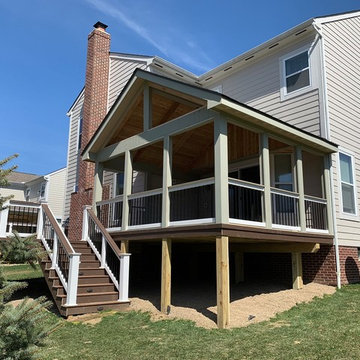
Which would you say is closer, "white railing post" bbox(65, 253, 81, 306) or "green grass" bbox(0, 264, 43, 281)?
"white railing post" bbox(65, 253, 81, 306)

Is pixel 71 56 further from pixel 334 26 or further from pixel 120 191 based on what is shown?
pixel 334 26

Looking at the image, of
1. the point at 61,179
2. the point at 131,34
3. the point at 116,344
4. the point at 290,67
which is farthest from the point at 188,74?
the point at 61,179

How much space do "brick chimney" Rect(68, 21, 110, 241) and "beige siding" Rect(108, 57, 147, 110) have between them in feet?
0.80

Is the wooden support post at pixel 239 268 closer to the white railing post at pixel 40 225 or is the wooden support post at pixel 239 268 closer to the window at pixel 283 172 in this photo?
the window at pixel 283 172

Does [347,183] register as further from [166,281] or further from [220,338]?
[220,338]

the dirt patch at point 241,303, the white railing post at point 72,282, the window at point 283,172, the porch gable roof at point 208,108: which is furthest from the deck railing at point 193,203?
the white railing post at point 72,282

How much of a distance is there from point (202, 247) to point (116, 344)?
220 inches

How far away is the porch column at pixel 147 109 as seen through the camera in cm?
1083

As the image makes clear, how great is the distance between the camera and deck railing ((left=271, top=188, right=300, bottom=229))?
9938 millimetres

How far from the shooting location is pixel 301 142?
33.8 ft

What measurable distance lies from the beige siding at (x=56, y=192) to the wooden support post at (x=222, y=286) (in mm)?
27084

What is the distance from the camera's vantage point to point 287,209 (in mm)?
10297

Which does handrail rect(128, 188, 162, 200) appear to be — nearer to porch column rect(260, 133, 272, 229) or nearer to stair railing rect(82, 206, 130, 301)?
stair railing rect(82, 206, 130, 301)

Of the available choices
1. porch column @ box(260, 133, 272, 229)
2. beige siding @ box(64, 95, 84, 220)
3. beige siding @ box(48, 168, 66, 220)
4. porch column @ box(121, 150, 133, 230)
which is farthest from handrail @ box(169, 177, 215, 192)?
beige siding @ box(48, 168, 66, 220)
